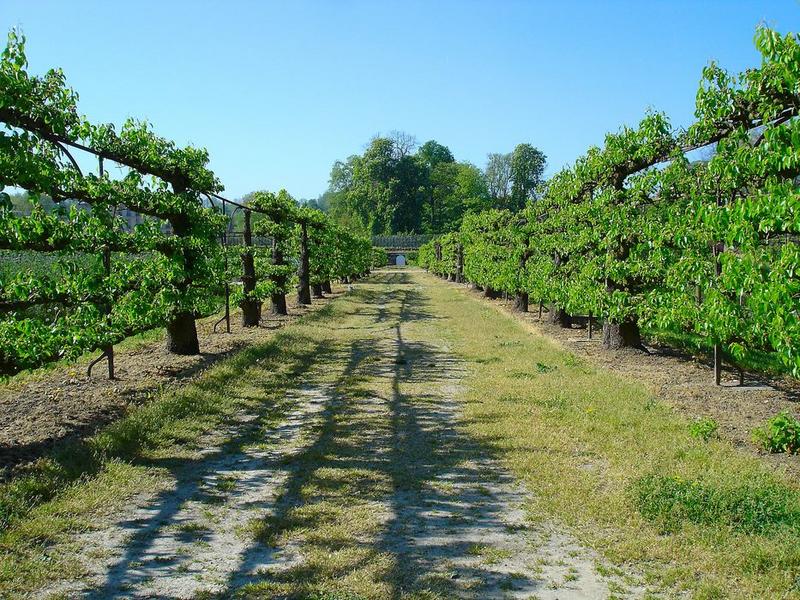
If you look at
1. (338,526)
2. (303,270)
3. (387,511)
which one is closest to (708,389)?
(387,511)

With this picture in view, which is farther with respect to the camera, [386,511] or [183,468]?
[183,468]

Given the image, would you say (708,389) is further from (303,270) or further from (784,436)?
(303,270)

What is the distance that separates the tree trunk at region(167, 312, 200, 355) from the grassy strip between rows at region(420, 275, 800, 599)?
505cm

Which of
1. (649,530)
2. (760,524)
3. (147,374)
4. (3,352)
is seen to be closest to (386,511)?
(649,530)

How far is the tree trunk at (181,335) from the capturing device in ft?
36.7

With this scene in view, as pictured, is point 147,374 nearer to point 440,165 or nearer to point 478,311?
point 478,311

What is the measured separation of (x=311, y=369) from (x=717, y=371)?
20.5 ft

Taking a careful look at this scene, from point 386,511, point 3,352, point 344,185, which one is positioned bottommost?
point 386,511

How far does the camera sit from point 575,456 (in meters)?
6.26

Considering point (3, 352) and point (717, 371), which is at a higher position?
point (3, 352)

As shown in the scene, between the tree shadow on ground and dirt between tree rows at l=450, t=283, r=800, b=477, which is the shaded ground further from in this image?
dirt between tree rows at l=450, t=283, r=800, b=477

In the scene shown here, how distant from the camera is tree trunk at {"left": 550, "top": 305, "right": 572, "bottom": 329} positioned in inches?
675

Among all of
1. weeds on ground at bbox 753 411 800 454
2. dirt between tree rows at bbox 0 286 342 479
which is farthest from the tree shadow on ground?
weeds on ground at bbox 753 411 800 454

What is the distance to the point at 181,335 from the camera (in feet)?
36.9
